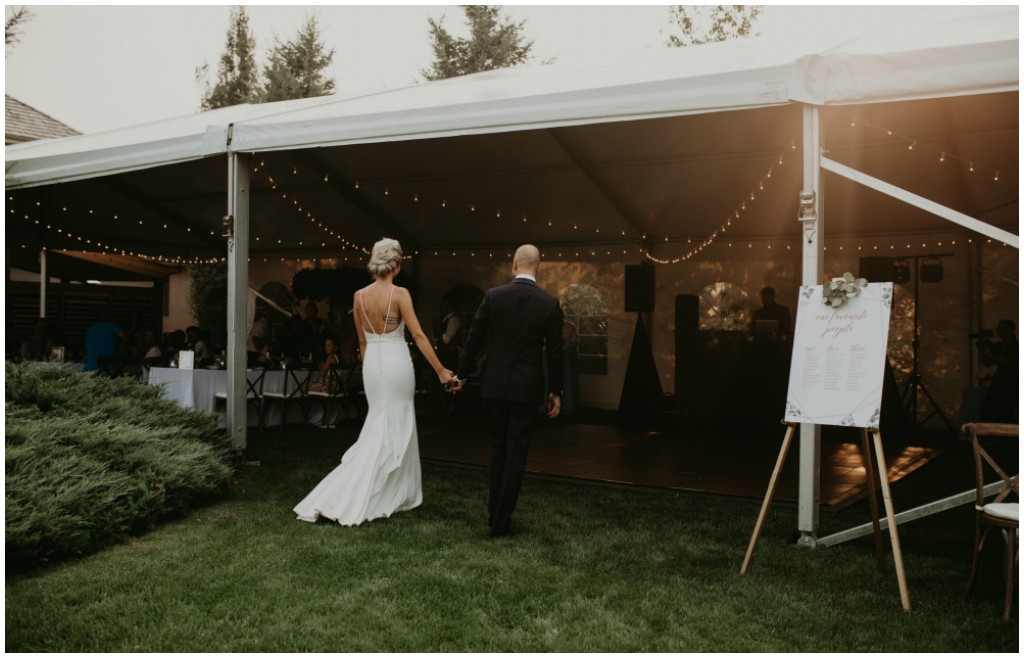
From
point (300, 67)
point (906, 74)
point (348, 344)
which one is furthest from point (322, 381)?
point (300, 67)

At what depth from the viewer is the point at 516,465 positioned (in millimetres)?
4000

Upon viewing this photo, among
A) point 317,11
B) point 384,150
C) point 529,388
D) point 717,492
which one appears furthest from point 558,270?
point 317,11

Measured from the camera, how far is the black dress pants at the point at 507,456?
4.01m

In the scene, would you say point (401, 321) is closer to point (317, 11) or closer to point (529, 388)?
point (529, 388)

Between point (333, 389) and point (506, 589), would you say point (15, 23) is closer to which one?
point (333, 389)

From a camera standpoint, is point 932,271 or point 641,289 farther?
point 641,289

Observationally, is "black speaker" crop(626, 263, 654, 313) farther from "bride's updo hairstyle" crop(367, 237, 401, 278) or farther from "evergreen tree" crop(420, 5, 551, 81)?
"evergreen tree" crop(420, 5, 551, 81)

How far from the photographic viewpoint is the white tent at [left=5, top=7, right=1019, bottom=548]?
3818mm

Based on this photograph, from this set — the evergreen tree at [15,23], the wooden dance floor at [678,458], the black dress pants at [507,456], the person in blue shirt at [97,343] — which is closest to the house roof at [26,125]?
the evergreen tree at [15,23]

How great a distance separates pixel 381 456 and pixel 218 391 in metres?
3.88

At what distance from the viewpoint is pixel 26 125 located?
12.6m

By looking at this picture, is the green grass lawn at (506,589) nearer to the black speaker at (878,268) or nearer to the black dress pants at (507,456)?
the black dress pants at (507,456)

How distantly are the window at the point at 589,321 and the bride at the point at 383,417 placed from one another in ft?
22.7

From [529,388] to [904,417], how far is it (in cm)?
653
